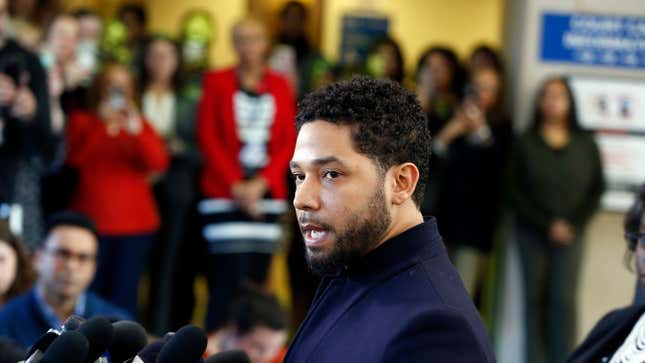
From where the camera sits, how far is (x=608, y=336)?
3.21 metres

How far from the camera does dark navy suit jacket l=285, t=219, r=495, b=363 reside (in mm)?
1997

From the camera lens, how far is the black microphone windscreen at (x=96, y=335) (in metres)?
1.91

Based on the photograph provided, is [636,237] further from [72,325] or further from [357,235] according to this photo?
[72,325]

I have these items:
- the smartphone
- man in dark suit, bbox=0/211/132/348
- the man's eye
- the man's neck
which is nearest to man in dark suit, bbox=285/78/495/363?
the man's eye

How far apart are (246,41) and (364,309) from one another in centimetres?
424

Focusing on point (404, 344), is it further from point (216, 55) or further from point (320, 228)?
point (216, 55)

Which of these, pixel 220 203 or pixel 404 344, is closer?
pixel 404 344

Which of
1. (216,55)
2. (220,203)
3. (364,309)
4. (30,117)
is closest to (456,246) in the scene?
(220,203)

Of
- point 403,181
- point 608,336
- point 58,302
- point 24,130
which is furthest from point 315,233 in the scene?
point 24,130

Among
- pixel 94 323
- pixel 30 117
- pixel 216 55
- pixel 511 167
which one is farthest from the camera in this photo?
pixel 216 55

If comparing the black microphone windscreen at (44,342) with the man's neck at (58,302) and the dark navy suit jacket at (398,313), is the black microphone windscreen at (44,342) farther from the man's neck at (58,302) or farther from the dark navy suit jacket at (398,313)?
the man's neck at (58,302)

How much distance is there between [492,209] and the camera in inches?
265

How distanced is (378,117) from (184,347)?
1.69 ft

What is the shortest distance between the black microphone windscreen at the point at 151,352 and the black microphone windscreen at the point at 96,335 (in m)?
0.16
